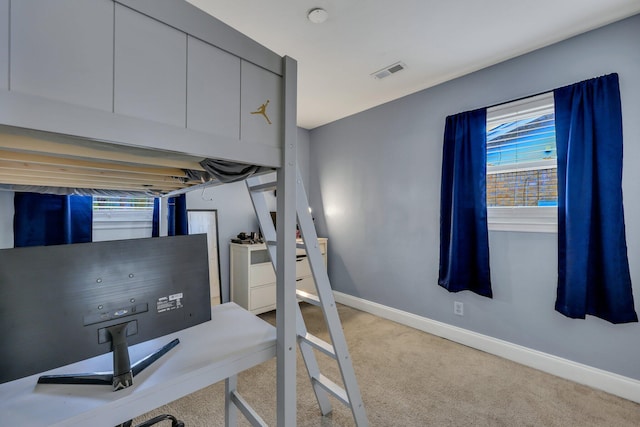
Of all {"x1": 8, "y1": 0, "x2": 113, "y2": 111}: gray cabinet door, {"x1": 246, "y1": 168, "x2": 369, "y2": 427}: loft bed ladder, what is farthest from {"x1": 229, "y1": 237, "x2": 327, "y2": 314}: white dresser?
{"x1": 8, "y1": 0, "x2": 113, "y2": 111}: gray cabinet door

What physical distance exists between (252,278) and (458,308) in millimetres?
2064

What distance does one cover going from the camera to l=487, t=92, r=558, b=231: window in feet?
6.98

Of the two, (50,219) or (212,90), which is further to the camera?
(50,219)

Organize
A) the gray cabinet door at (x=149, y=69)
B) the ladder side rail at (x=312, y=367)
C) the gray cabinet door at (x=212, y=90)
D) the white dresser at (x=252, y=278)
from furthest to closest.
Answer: the white dresser at (x=252, y=278)
the ladder side rail at (x=312, y=367)
the gray cabinet door at (x=212, y=90)
the gray cabinet door at (x=149, y=69)

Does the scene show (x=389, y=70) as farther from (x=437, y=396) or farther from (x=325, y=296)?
(x=437, y=396)

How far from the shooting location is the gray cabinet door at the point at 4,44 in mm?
482

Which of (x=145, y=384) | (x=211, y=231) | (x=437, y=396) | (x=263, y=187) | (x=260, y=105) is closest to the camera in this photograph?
(x=145, y=384)

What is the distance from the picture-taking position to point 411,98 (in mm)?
2908

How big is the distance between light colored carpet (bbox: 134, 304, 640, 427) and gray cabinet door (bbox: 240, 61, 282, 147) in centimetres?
160

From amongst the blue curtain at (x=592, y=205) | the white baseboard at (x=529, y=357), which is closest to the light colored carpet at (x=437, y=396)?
the white baseboard at (x=529, y=357)

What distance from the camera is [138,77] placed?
25.1 inches

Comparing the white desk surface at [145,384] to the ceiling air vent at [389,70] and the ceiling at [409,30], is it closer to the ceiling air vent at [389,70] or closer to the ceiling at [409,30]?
the ceiling at [409,30]

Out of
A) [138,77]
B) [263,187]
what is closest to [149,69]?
[138,77]

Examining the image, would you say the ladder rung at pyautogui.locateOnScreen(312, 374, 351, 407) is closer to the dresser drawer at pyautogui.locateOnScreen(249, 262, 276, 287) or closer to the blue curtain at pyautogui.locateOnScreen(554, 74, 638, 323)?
the dresser drawer at pyautogui.locateOnScreen(249, 262, 276, 287)
